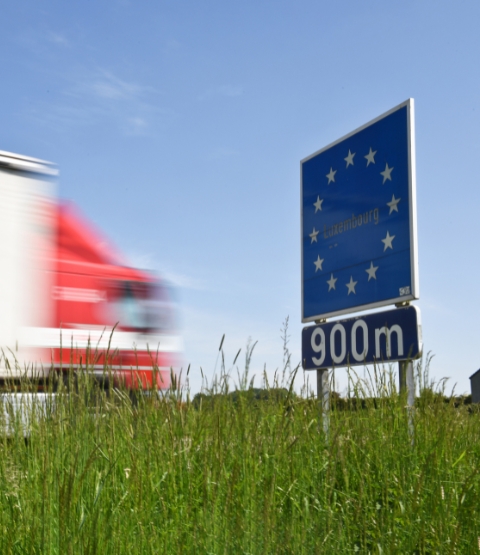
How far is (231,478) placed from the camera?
86.7 inches

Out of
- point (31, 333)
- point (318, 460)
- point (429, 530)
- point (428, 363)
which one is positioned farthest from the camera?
point (31, 333)

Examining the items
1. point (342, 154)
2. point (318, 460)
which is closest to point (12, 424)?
point (318, 460)

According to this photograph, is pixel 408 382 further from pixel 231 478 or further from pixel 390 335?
Result: pixel 231 478

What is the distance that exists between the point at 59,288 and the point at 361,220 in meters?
3.08

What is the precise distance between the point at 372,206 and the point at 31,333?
330 cm

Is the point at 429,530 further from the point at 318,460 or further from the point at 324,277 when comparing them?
the point at 324,277

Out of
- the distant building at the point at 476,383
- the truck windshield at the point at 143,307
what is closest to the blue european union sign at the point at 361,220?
the truck windshield at the point at 143,307

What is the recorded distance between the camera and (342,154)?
5453mm

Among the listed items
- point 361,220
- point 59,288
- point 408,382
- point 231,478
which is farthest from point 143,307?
point 231,478

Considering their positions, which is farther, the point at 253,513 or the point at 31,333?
the point at 31,333

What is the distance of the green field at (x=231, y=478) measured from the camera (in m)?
2.44

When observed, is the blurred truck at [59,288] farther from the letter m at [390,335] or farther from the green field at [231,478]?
the green field at [231,478]

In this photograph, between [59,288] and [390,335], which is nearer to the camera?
[390,335]

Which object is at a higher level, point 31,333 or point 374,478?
point 31,333
